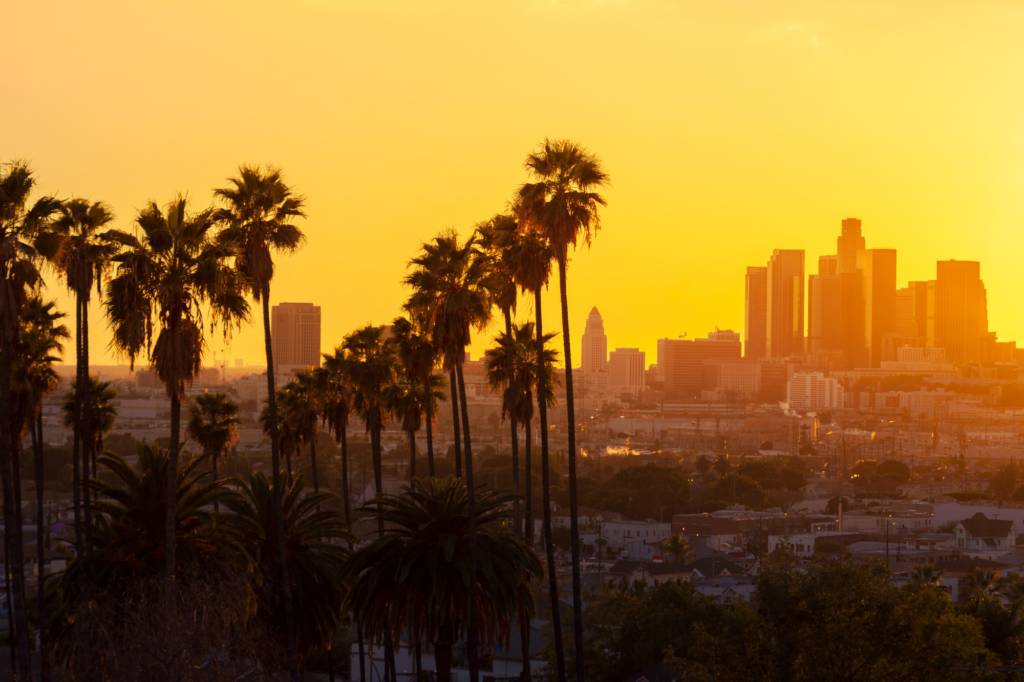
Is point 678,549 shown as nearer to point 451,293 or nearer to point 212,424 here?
point 212,424

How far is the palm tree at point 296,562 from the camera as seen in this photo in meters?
31.6

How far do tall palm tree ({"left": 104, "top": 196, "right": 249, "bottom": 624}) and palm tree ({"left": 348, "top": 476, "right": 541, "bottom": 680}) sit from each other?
5.32m

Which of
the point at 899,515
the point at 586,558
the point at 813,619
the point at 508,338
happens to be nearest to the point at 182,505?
the point at 508,338

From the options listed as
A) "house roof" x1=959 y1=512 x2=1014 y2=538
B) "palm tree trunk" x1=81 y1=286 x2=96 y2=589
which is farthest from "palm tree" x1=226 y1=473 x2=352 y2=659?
"house roof" x1=959 y1=512 x2=1014 y2=538

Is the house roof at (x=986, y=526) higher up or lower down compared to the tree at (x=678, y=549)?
lower down

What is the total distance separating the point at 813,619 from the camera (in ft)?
105

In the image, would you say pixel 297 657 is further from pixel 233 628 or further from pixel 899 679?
pixel 899 679

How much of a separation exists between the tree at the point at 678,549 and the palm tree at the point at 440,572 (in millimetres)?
67584

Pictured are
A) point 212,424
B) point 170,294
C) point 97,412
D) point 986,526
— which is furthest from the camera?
point 986,526

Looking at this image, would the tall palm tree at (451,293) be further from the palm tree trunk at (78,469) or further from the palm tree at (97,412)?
the palm tree at (97,412)

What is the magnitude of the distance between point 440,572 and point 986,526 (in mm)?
107922

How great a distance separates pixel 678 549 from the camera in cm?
9706

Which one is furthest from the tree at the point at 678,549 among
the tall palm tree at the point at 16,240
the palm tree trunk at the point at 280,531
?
the tall palm tree at the point at 16,240

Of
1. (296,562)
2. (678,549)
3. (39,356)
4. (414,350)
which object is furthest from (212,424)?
(678,549)
